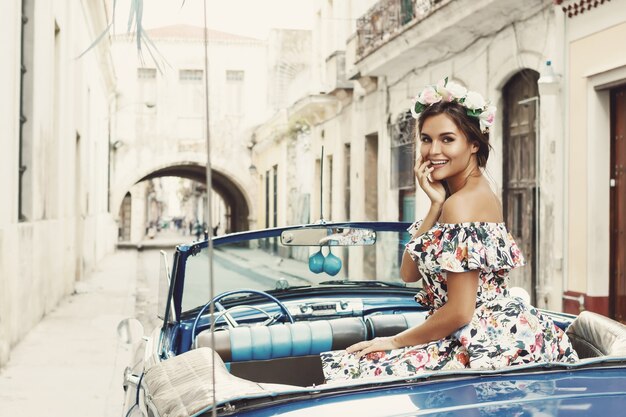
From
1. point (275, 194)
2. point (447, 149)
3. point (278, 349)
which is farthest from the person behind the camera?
Result: point (275, 194)

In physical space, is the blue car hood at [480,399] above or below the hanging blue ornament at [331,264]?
below

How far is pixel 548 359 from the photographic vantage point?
2.21m

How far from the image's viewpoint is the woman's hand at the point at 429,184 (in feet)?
7.68

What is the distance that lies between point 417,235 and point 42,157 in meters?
8.19

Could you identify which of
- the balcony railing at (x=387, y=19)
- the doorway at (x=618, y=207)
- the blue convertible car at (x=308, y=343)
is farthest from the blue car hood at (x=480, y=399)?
the balcony railing at (x=387, y=19)

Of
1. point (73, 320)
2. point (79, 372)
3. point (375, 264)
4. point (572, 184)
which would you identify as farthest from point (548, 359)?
point (73, 320)

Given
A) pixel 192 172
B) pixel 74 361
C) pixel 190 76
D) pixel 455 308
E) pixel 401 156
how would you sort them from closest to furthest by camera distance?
pixel 455 308
pixel 74 361
pixel 401 156
pixel 190 76
pixel 192 172

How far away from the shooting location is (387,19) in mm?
13312

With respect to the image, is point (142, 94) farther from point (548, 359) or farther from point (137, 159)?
point (548, 359)

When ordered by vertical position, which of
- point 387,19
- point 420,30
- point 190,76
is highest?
point 190,76

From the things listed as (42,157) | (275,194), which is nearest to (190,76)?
(275,194)

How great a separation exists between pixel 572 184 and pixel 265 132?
20.3 m

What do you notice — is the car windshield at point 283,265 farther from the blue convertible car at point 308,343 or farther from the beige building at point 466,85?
the beige building at point 466,85

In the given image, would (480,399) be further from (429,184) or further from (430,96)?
(430,96)
